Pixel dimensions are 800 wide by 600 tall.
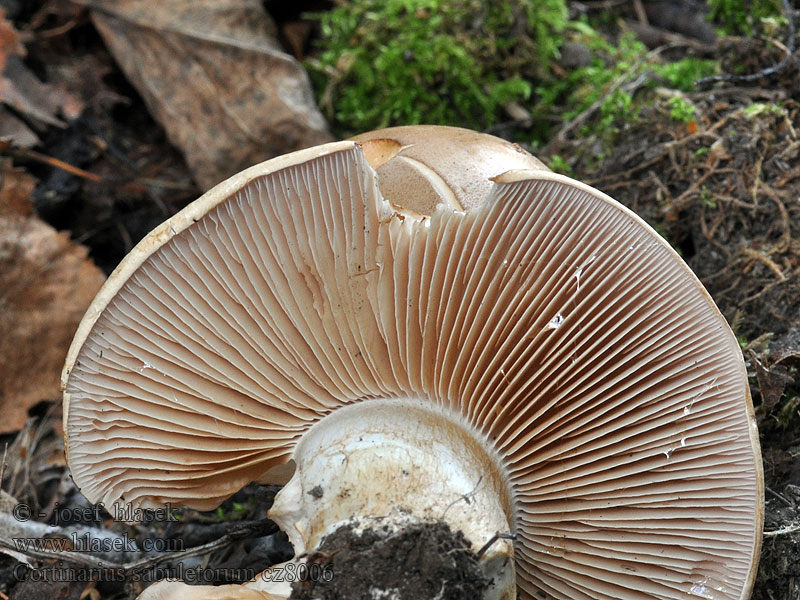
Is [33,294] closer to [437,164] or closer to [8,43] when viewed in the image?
[8,43]

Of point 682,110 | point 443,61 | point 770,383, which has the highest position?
point 443,61

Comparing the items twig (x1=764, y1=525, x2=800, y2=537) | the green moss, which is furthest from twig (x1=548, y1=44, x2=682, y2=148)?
twig (x1=764, y1=525, x2=800, y2=537)


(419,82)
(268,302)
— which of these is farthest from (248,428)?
(419,82)

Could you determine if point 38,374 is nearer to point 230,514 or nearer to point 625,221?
point 230,514

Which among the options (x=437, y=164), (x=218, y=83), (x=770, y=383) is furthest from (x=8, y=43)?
(x=770, y=383)

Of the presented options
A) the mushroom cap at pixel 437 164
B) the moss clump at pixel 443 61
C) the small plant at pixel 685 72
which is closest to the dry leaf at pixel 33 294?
the moss clump at pixel 443 61

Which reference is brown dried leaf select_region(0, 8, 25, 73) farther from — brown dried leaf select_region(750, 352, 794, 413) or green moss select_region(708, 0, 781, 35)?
brown dried leaf select_region(750, 352, 794, 413)
